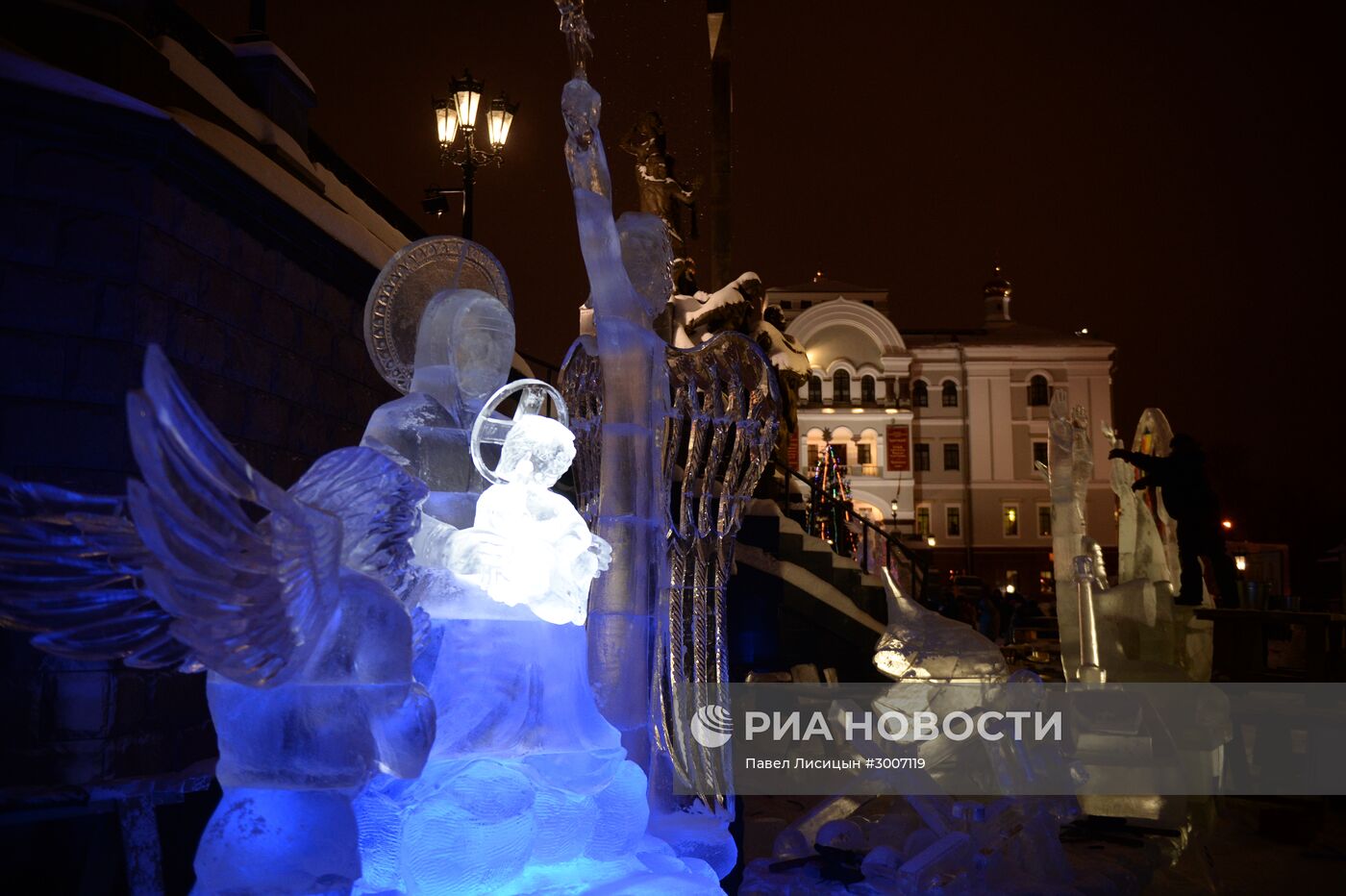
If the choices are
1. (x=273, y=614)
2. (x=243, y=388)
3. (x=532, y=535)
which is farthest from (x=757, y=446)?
(x=243, y=388)

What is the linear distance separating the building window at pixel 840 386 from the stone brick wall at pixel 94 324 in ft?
131

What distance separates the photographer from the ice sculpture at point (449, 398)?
12.6ft

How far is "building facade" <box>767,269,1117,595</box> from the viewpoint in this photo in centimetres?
4484

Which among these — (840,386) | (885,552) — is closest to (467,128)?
(885,552)

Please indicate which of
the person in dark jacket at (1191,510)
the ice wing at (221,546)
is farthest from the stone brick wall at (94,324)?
the person in dark jacket at (1191,510)

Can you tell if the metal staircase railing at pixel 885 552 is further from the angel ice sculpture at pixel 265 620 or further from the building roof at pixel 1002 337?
the building roof at pixel 1002 337

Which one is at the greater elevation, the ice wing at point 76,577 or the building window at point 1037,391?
the building window at point 1037,391

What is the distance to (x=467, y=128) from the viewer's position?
10.0 m

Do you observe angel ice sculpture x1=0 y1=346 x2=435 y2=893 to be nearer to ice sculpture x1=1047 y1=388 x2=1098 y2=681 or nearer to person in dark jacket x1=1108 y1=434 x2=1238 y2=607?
ice sculpture x1=1047 y1=388 x2=1098 y2=681

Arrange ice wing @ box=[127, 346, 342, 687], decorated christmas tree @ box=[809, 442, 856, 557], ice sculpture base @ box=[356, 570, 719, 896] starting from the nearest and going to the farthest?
ice wing @ box=[127, 346, 342, 687], ice sculpture base @ box=[356, 570, 719, 896], decorated christmas tree @ box=[809, 442, 856, 557]

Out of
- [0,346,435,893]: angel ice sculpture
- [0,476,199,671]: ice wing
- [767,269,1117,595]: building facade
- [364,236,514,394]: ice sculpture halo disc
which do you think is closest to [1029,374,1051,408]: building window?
[767,269,1117,595]: building facade

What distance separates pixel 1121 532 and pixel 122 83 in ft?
30.0

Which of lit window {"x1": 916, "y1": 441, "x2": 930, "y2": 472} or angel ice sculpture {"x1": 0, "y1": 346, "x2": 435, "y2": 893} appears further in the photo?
lit window {"x1": 916, "y1": 441, "x2": 930, "y2": 472}

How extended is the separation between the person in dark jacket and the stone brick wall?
7.80 metres
